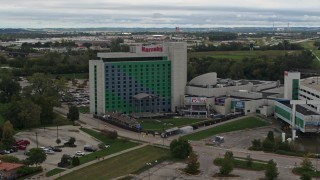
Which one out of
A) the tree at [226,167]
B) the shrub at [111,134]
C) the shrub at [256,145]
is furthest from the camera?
the shrub at [111,134]

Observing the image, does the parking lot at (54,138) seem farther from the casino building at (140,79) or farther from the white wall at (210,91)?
the white wall at (210,91)

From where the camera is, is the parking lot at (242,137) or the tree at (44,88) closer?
the parking lot at (242,137)

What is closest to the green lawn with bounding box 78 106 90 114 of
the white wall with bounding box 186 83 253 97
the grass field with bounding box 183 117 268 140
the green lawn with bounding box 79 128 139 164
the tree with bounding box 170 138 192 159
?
the green lawn with bounding box 79 128 139 164

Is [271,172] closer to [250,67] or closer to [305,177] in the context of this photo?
[305,177]

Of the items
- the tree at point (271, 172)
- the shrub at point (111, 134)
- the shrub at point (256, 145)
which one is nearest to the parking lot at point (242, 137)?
the shrub at point (256, 145)

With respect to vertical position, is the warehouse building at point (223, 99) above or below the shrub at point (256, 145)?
above

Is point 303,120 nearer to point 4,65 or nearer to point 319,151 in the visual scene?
point 319,151

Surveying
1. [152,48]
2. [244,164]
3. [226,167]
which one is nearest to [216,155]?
[244,164]
